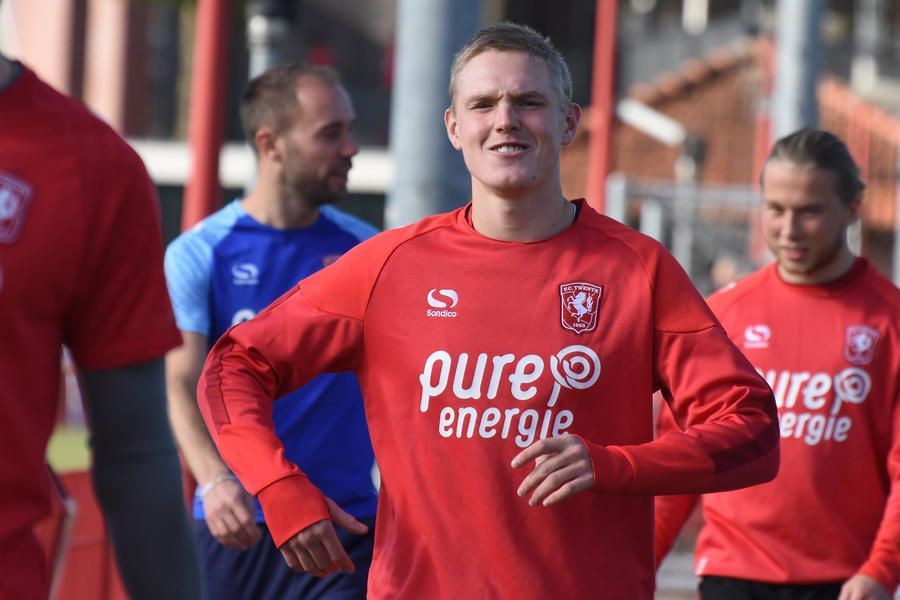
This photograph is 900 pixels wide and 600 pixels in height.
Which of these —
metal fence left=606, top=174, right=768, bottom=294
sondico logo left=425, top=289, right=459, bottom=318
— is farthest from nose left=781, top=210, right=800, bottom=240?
metal fence left=606, top=174, right=768, bottom=294

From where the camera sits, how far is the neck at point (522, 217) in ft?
12.7

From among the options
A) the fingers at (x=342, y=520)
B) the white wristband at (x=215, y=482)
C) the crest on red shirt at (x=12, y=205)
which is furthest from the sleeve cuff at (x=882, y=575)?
the crest on red shirt at (x=12, y=205)

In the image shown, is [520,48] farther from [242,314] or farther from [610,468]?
[242,314]

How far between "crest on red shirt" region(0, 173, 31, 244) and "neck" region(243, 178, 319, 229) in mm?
2998

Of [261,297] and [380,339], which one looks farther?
[261,297]

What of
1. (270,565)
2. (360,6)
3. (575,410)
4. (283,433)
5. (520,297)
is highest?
(360,6)

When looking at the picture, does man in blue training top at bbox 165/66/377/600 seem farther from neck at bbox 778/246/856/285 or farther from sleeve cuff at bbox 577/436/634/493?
sleeve cuff at bbox 577/436/634/493

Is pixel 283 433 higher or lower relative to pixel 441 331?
lower

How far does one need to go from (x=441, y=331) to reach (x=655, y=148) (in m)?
20.7

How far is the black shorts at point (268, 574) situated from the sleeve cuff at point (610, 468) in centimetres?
190

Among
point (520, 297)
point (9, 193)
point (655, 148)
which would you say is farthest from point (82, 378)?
point (655, 148)

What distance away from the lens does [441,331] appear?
3803mm

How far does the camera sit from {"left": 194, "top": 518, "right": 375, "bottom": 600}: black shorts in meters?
5.25

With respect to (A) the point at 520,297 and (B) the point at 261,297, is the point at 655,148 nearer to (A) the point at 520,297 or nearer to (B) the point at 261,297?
(B) the point at 261,297
